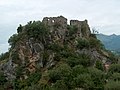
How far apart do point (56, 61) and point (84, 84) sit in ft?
29.3

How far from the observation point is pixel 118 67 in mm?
53250

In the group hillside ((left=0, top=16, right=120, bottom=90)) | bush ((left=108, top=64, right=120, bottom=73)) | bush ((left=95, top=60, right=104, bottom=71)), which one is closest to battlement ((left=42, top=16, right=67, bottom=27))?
hillside ((left=0, top=16, right=120, bottom=90))

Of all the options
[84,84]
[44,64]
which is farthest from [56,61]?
[84,84]

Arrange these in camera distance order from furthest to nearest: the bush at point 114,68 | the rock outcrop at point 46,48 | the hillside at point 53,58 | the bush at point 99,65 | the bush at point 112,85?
the rock outcrop at point 46,48
the bush at point 99,65
the bush at point 114,68
the hillside at point 53,58
the bush at point 112,85

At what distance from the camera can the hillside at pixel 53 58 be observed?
1996 inches

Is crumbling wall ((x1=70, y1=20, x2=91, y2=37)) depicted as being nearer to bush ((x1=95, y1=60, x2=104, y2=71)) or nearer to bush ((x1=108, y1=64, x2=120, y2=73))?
bush ((x1=95, y1=60, x2=104, y2=71))

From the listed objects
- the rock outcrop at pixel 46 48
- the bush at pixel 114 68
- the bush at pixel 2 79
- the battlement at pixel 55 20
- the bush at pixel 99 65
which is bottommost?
the bush at pixel 2 79

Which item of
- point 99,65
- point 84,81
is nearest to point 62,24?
point 99,65

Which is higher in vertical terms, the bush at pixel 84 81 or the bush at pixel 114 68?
the bush at pixel 114 68

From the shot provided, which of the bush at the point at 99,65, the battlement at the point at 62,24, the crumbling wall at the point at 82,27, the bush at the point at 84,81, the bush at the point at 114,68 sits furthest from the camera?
the crumbling wall at the point at 82,27

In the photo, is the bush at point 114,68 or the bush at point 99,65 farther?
the bush at point 99,65

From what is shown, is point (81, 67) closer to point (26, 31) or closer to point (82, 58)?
point (82, 58)

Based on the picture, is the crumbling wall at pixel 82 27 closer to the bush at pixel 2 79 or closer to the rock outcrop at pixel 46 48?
the rock outcrop at pixel 46 48

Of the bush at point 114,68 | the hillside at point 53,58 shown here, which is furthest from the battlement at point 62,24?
the bush at point 114,68
